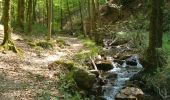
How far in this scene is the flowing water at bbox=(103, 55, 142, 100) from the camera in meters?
15.0

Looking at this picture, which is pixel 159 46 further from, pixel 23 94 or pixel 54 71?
pixel 23 94

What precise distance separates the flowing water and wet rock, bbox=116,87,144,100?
53 cm

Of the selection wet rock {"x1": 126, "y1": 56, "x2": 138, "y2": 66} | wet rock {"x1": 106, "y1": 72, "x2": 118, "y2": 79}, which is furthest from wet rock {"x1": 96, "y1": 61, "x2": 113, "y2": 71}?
wet rock {"x1": 126, "y1": 56, "x2": 138, "y2": 66}

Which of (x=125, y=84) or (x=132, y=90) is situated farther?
(x=125, y=84)

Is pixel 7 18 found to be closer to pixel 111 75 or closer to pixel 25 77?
pixel 25 77

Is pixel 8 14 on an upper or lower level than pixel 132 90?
upper

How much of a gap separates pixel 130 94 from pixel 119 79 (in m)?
3.52

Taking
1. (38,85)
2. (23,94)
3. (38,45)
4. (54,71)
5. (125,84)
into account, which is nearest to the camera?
(23,94)

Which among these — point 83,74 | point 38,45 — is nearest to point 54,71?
point 83,74

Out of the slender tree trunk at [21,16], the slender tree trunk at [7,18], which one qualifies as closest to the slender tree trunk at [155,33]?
the slender tree trunk at [7,18]

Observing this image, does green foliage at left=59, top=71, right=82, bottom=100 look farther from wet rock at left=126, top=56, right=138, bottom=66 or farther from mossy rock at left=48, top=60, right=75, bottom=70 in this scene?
wet rock at left=126, top=56, right=138, bottom=66

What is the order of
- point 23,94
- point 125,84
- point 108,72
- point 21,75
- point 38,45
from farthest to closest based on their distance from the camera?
point 38,45 → point 108,72 → point 125,84 → point 21,75 → point 23,94

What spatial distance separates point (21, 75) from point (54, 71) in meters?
1.85

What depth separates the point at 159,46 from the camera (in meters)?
16.6
